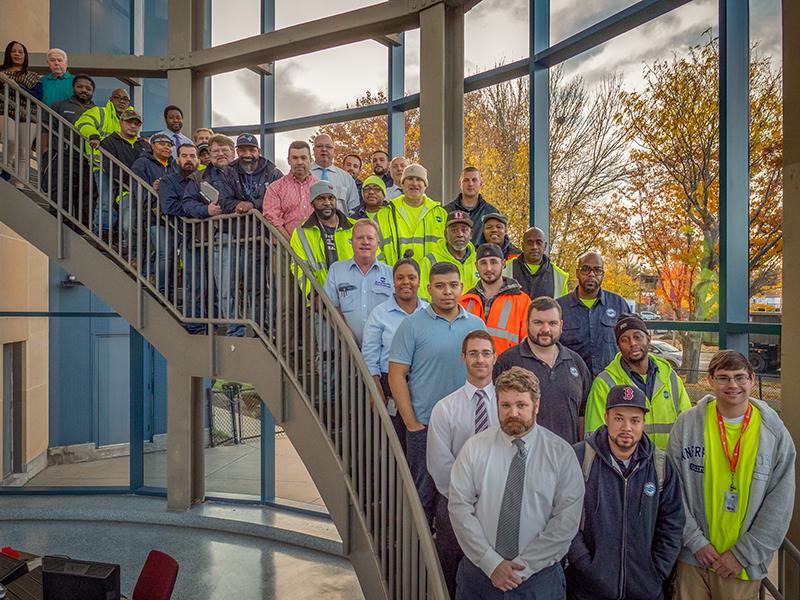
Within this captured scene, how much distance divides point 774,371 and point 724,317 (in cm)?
57

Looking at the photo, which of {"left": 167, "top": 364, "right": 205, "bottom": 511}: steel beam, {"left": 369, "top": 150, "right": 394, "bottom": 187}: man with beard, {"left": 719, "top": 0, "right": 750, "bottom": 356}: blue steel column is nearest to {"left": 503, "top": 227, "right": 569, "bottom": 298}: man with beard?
{"left": 719, "top": 0, "right": 750, "bottom": 356}: blue steel column

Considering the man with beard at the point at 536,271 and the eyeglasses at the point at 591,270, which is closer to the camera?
the eyeglasses at the point at 591,270

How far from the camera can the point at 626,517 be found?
323 cm

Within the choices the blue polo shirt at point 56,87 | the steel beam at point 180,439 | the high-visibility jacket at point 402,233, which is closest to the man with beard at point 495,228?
the high-visibility jacket at point 402,233

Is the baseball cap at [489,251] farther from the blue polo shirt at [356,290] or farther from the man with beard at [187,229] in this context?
the man with beard at [187,229]

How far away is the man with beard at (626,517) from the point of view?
10.6 ft

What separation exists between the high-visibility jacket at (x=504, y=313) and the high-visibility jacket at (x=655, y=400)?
73 centimetres

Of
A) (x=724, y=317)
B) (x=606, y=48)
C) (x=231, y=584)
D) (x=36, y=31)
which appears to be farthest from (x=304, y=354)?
(x=36, y=31)

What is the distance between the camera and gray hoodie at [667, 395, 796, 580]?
10.8ft

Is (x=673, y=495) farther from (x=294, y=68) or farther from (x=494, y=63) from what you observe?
(x=294, y=68)

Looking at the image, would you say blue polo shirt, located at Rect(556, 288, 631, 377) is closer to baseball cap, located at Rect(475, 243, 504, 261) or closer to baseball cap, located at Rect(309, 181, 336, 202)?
baseball cap, located at Rect(475, 243, 504, 261)

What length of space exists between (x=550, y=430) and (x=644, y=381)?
2.22 feet

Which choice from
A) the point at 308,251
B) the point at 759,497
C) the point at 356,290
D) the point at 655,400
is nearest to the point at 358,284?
the point at 356,290

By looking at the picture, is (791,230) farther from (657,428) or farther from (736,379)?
(657,428)
